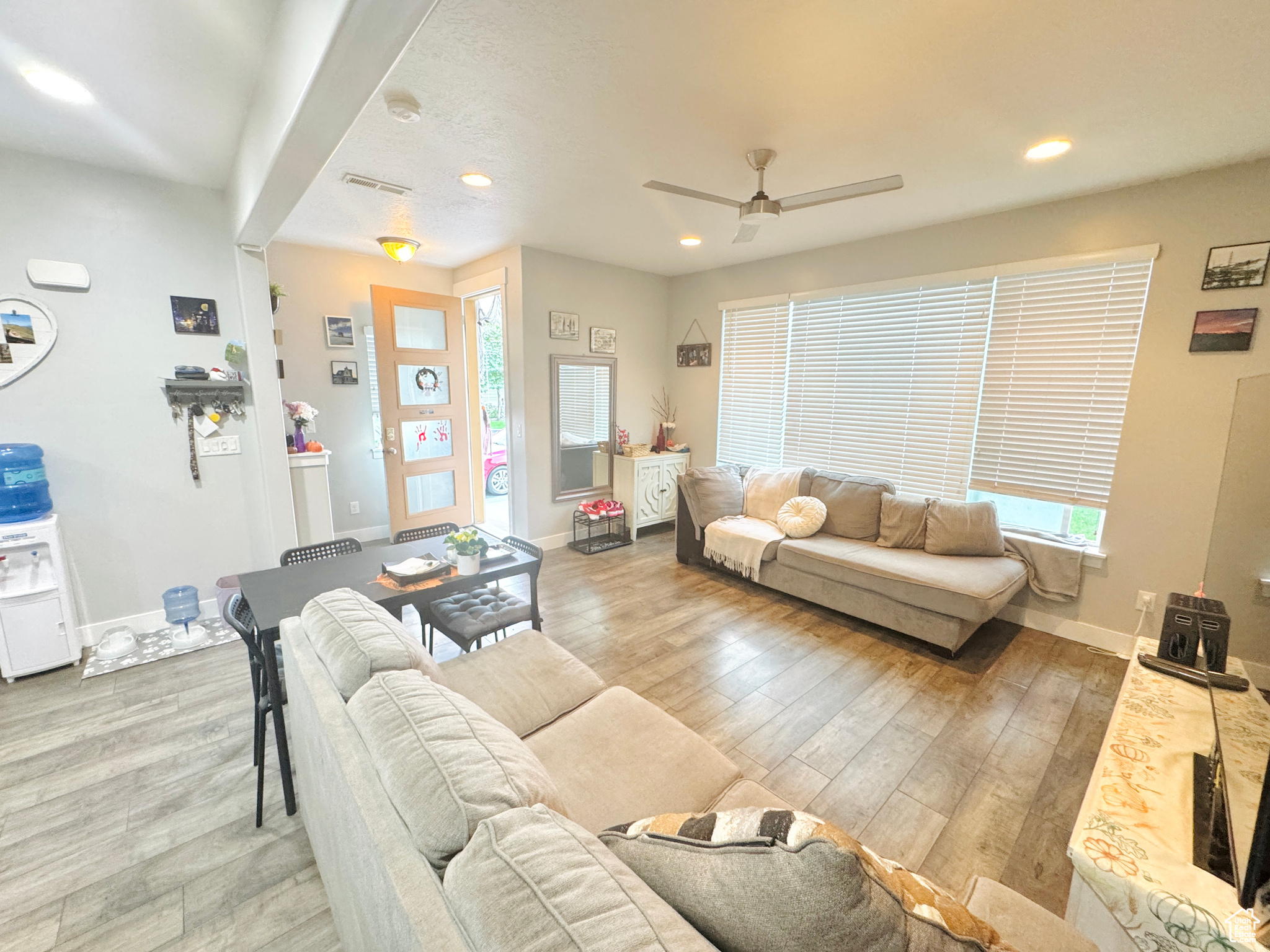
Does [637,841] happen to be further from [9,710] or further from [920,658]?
[9,710]

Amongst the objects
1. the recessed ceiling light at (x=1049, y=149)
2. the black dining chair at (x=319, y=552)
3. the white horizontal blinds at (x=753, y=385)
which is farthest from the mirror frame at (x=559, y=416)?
the recessed ceiling light at (x=1049, y=149)

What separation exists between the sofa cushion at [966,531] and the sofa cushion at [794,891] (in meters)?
2.86

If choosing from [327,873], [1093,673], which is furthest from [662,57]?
[1093,673]

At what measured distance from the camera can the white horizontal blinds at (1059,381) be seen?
2.78m

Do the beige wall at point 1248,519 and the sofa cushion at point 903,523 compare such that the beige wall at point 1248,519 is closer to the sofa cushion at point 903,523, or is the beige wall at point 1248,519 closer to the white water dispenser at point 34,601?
the sofa cushion at point 903,523

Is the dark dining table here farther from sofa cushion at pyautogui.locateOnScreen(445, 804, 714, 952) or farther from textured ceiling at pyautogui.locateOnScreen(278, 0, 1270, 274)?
textured ceiling at pyautogui.locateOnScreen(278, 0, 1270, 274)

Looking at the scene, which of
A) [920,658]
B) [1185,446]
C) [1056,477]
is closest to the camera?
[1185,446]

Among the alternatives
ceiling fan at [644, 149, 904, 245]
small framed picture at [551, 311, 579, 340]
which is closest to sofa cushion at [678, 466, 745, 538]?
small framed picture at [551, 311, 579, 340]

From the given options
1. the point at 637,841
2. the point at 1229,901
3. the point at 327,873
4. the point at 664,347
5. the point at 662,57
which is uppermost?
the point at 662,57

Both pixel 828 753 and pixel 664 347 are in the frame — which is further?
pixel 664 347

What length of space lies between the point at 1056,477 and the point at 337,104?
403 centimetres

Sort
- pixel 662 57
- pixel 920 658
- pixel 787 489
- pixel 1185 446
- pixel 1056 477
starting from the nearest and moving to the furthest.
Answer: pixel 662 57
pixel 1185 446
pixel 920 658
pixel 1056 477
pixel 787 489

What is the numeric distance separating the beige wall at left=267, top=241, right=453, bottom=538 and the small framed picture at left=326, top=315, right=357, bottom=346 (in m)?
0.04

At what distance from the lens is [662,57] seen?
166 centimetres
